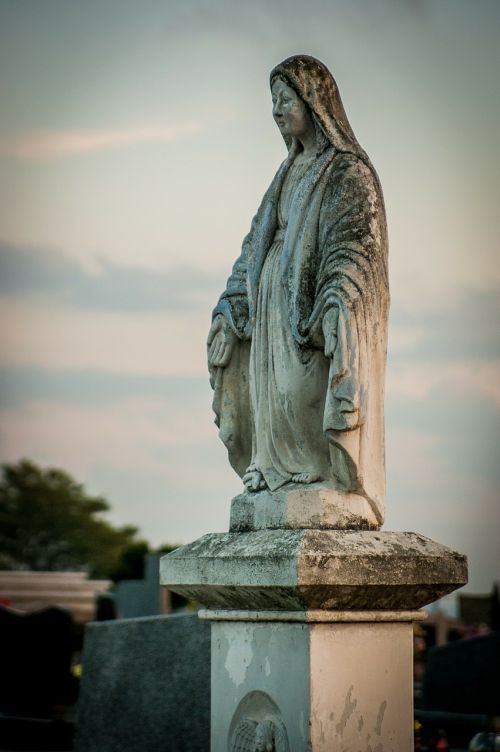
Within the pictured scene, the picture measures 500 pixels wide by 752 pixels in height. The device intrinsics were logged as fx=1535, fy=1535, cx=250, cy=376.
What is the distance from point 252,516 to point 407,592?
2.82 feet

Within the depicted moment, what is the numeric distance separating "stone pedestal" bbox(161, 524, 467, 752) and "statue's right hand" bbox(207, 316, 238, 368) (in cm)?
96

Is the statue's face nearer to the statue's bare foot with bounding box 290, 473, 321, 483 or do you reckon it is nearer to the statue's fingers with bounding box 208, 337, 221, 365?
the statue's fingers with bounding box 208, 337, 221, 365

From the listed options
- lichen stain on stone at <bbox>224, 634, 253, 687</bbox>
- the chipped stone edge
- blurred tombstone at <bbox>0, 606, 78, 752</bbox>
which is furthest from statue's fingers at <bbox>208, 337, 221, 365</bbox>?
blurred tombstone at <bbox>0, 606, 78, 752</bbox>

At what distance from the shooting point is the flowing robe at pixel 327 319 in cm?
734

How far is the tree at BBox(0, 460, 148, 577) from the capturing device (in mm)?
69000

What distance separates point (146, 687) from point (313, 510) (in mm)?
4247

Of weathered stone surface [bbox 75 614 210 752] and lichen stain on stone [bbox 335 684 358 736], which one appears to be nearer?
lichen stain on stone [bbox 335 684 358 736]

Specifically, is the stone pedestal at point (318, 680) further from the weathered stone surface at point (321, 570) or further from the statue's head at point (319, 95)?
the statue's head at point (319, 95)

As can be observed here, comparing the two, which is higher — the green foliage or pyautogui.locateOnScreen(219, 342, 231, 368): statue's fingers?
the green foliage

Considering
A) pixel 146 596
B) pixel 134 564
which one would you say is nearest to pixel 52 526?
pixel 134 564

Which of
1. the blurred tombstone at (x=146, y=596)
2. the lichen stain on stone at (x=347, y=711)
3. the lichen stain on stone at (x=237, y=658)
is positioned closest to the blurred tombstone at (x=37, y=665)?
the blurred tombstone at (x=146, y=596)

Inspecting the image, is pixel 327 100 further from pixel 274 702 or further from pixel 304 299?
pixel 274 702

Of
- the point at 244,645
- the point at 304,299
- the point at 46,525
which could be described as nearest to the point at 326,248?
the point at 304,299

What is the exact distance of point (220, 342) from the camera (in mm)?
8141
